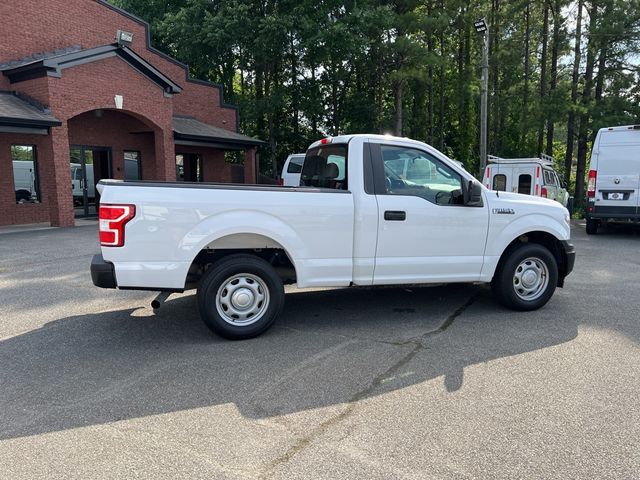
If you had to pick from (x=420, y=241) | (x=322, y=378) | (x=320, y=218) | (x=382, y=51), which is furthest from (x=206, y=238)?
(x=382, y=51)

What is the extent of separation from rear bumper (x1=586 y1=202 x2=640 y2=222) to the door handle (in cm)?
1025

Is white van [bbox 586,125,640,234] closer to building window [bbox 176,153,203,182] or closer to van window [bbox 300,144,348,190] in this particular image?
van window [bbox 300,144,348,190]

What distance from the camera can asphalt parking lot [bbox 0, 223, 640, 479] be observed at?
120 inches

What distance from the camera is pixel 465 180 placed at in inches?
223

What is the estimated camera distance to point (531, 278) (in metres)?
6.13

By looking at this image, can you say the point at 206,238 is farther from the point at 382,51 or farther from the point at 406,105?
the point at 406,105

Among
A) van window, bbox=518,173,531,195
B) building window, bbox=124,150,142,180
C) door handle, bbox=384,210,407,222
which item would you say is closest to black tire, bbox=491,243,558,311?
door handle, bbox=384,210,407,222

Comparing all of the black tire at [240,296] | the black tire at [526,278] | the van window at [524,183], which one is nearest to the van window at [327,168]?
the black tire at [240,296]

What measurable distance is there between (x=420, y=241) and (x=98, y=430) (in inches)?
139

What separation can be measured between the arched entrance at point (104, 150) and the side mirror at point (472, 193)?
1434cm

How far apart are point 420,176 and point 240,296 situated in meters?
2.31

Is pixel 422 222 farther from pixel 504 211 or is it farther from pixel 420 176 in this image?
pixel 504 211

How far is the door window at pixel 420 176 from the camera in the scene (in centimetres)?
555

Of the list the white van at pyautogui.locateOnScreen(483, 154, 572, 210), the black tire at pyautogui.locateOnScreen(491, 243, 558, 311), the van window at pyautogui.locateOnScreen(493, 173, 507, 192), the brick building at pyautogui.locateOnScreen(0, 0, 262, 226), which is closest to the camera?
the black tire at pyautogui.locateOnScreen(491, 243, 558, 311)
